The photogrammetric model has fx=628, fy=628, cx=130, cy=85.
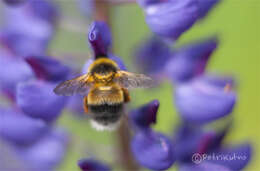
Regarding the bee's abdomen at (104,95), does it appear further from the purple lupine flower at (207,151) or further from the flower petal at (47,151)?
the flower petal at (47,151)

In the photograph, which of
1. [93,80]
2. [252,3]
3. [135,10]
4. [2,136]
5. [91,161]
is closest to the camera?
[93,80]

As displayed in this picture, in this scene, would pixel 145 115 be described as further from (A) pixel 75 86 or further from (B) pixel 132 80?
(A) pixel 75 86

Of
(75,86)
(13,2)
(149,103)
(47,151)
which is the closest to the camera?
(75,86)

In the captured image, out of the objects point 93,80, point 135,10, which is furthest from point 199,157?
point 135,10

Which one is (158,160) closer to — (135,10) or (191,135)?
(191,135)

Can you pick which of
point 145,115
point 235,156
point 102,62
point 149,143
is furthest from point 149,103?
point 235,156

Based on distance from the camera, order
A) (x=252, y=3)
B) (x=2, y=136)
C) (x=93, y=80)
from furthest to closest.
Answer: (x=252, y=3) < (x=2, y=136) < (x=93, y=80)

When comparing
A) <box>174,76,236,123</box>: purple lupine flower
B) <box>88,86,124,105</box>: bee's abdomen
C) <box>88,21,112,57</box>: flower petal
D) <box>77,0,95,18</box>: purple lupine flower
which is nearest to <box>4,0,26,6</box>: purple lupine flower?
<box>77,0,95,18</box>: purple lupine flower

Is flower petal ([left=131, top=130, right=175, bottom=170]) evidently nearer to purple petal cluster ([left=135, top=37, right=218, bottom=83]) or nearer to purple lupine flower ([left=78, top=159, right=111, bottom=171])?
purple lupine flower ([left=78, top=159, right=111, bottom=171])
